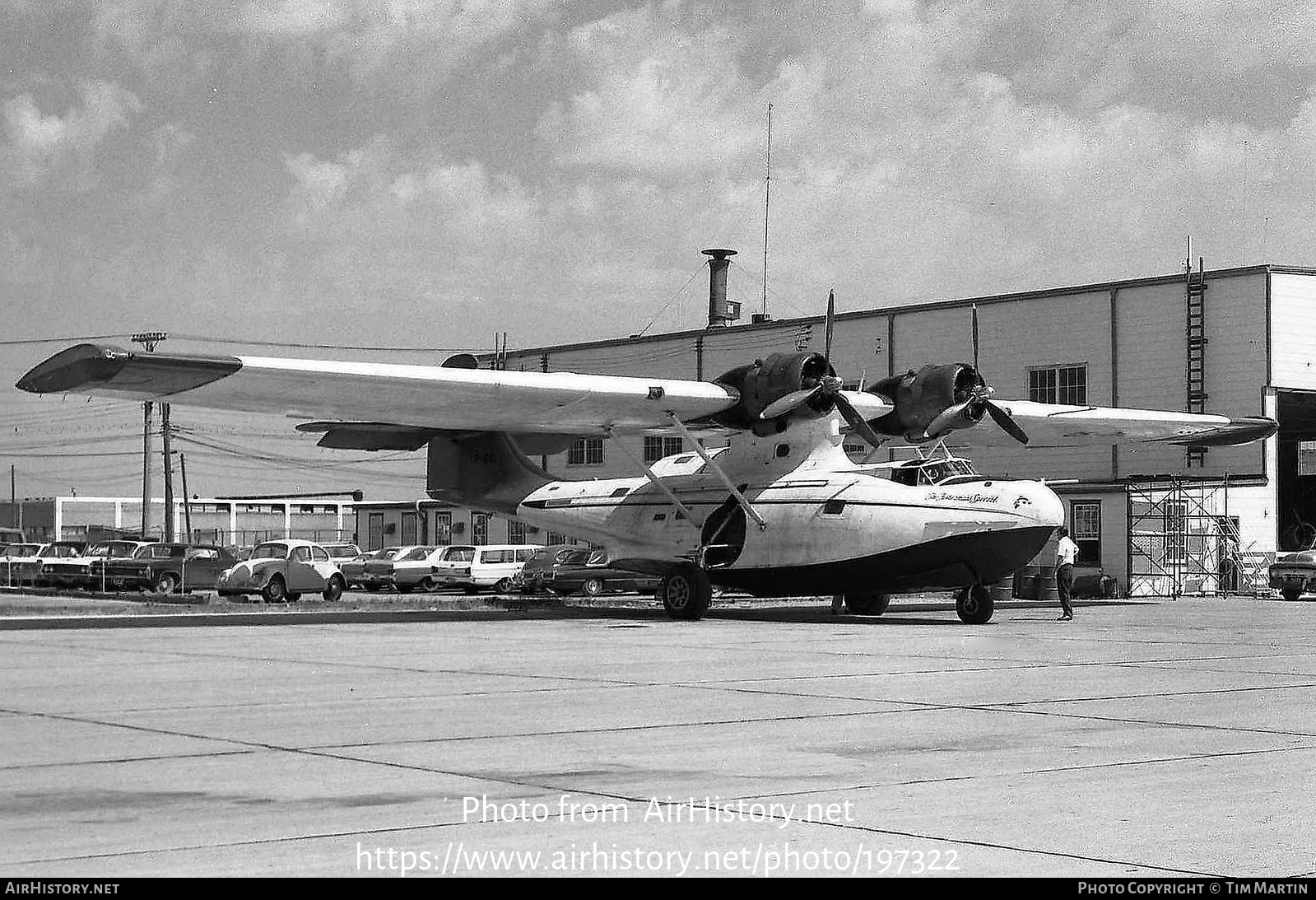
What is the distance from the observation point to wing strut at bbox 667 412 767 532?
2634 centimetres

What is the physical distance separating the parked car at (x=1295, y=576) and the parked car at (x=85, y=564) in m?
32.3

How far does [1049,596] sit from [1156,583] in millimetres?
6943

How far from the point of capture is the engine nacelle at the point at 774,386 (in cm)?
2648

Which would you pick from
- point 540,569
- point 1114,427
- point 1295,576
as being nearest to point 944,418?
point 1114,427

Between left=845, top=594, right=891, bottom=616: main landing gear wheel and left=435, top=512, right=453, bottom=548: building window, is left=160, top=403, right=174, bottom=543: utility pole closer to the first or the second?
left=435, top=512, right=453, bottom=548: building window

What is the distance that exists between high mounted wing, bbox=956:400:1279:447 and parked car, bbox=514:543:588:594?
41.3ft

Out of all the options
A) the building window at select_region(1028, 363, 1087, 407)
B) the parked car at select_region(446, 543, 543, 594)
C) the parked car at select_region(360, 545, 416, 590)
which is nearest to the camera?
the parked car at select_region(446, 543, 543, 594)

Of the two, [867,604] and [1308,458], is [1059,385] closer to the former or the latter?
[1308,458]

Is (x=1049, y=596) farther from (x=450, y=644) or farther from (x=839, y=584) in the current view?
(x=450, y=644)

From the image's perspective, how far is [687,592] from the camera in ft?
87.1

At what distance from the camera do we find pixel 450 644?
61.3 ft

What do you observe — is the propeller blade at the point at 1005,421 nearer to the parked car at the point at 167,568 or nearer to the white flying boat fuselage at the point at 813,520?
the white flying boat fuselage at the point at 813,520

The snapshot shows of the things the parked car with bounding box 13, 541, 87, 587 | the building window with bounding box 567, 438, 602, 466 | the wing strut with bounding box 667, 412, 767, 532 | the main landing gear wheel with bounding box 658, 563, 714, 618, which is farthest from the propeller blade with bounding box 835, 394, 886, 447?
the building window with bounding box 567, 438, 602, 466

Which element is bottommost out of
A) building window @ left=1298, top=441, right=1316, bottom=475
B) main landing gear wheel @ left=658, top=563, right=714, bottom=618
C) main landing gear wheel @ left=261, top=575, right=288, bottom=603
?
main landing gear wheel @ left=261, top=575, right=288, bottom=603
